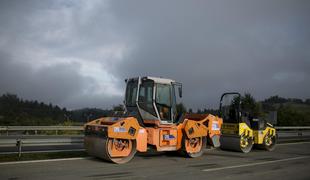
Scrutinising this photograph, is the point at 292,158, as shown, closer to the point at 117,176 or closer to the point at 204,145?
the point at 204,145

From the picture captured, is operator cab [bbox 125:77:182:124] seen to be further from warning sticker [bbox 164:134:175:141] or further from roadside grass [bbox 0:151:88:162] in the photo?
roadside grass [bbox 0:151:88:162]

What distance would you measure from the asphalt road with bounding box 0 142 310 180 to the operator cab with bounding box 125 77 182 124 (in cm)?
160

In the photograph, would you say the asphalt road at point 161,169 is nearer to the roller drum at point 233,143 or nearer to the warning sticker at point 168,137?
the warning sticker at point 168,137

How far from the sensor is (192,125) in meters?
12.4

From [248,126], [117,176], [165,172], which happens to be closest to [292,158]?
[248,126]

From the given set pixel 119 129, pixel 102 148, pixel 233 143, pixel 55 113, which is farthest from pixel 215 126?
pixel 55 113

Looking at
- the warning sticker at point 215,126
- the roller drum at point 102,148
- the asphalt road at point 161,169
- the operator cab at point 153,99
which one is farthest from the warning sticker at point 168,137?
the warning sticker at point 215,126

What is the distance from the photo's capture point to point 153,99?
11773 millimetres

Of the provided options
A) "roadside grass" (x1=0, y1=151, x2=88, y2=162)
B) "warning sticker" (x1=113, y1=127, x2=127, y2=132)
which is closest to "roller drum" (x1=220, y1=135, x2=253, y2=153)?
"warning sticker" (x1=113, y1=127, x2=127, y2=132)

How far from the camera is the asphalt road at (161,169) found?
8320mm

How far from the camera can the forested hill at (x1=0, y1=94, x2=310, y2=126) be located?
112 ft

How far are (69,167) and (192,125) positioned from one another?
5.10m

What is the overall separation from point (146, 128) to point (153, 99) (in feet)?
3.58

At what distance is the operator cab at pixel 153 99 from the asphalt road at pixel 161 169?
160cm
